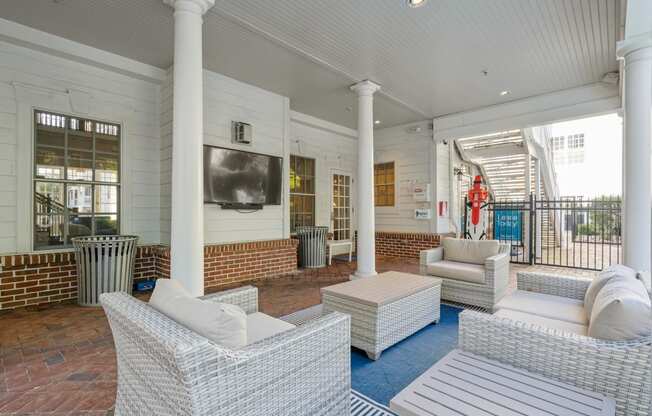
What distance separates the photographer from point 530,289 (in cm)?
304

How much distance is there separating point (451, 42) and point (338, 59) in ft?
4.94

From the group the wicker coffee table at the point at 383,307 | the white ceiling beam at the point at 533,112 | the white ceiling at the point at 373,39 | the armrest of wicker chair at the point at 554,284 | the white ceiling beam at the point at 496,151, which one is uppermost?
the white ceiling at the point at 373,39

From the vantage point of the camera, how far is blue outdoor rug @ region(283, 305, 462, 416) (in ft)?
6.56

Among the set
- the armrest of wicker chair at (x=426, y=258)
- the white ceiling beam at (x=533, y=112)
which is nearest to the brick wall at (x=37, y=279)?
the armrest of wicker chair at (x=426, y=258)

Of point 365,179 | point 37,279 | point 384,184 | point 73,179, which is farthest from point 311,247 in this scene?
point 37,279

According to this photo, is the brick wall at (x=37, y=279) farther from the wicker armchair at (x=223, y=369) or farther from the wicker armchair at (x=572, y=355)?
the wicker armchair at (x=572, y=355)

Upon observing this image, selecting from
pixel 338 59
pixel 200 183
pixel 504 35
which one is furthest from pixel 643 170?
pixel 200 183

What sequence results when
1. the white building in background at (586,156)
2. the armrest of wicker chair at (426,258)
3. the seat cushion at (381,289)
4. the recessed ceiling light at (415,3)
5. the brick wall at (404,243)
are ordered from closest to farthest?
the seat cushion at (381,289) → the recessed ceiling light at (415,3) → the armrest of wicker chair at (426,258) → the brick wall at (404,243) → the white building in background at (586,156)

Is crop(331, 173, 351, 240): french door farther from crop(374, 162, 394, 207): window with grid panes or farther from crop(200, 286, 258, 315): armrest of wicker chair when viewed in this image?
crop(200, 286, 258, 315): armrest of wicker chair

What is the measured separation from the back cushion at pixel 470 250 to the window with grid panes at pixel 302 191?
3404 millimetres

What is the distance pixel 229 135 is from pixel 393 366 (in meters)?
4.05

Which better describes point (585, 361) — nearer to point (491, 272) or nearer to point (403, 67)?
point (491, 272)

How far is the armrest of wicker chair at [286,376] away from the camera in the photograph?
116 centimetres

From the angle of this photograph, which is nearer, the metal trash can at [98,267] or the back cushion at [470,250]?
the metal trash can at [98,267]
